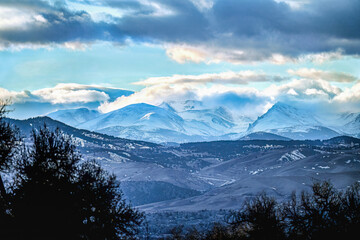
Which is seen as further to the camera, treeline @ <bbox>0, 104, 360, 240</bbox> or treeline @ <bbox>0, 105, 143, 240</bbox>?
treeline @ <bbox>0, 104, 360, 240</bbox>

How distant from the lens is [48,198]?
34.7 meters

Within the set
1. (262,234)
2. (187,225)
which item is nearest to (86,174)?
(262,234)

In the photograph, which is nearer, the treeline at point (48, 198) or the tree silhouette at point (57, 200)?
the treeline at point (48, 198)

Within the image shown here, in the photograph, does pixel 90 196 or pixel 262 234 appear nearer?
pixel 90 196

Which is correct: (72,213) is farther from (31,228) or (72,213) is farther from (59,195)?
(31,228)

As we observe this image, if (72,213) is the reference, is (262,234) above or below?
below

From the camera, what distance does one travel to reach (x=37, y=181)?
1451 inches

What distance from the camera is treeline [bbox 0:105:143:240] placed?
32969 millimetres

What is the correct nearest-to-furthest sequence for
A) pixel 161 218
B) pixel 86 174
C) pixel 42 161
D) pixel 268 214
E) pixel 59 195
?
pixel 59 195
pixel 42 161
pixel 86 174
pixel 268 214
pixel 161 218

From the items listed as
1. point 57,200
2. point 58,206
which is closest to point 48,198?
point 57,200

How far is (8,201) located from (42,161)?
16.5 feet

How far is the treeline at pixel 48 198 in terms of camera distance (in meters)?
33.0

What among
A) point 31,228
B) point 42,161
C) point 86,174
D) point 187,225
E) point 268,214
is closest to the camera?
point 31,228

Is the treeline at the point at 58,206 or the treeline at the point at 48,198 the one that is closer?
the treeline at the point at 48,198
